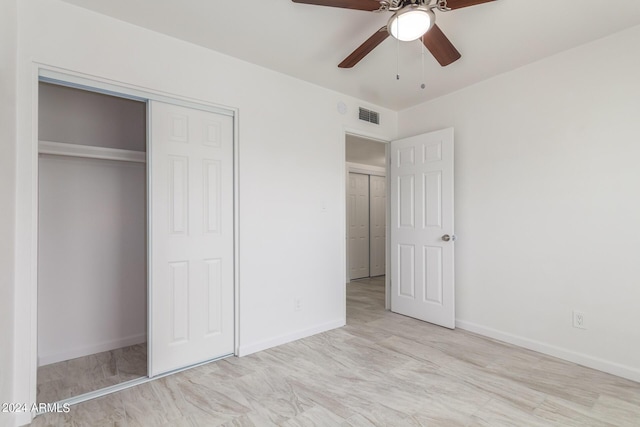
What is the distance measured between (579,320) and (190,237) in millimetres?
3218

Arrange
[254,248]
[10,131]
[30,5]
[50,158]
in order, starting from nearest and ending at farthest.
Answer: [10,131] → [30,5] → [50,158] → [254,248]

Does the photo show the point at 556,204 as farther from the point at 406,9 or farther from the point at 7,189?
the point at 7,189

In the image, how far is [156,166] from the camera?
2328mm

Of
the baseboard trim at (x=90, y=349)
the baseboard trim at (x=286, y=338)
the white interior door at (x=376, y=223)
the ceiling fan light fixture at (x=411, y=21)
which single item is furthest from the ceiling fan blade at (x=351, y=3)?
the white interior door at (x=376, y=223)

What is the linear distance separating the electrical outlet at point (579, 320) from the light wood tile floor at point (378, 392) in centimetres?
32

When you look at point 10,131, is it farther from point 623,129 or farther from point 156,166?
point 623,129

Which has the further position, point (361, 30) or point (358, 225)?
point (358, 225)

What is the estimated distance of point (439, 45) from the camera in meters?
1.97

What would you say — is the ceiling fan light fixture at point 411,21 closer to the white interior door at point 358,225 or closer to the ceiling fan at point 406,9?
the ceiling fan at point 406,9

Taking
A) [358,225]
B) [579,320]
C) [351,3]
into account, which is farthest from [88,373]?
[358,225]

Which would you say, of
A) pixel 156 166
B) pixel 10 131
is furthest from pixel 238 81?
pixel 10 131

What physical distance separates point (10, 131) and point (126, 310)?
1864mm

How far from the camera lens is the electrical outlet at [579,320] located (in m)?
2.53

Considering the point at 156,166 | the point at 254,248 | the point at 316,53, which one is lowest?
the point at 254,248
